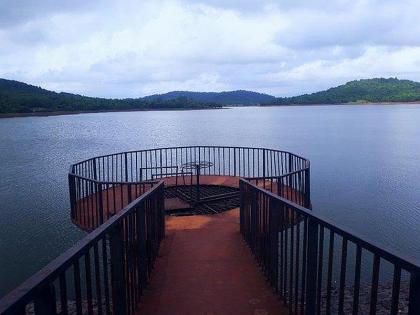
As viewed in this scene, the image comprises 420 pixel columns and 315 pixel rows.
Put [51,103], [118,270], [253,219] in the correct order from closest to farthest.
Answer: [118,270]
[253,219]
[51,103]

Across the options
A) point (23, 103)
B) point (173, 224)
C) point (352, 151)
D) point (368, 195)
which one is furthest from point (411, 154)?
point (23, 103)

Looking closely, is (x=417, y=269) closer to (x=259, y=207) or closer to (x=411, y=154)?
(x=259, y=207)

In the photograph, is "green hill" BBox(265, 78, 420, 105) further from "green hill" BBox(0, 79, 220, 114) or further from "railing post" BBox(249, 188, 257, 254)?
"railing post" BBox(249, 188, 257, 254)

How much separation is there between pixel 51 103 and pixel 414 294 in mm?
131149

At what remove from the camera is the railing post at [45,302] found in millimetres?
1822

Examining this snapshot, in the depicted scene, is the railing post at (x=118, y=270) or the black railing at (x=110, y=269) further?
the railing post at (x=118, y=270)

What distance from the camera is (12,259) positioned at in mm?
12320

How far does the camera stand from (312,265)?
3.35 m

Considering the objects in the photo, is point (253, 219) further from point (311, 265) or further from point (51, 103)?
point (51, 103)

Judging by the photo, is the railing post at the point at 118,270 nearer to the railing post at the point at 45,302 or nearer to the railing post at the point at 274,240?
the railing post at the point at 45,302

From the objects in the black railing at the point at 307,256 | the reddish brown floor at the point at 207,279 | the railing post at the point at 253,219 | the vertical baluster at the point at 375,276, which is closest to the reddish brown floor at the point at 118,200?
the reddish brown floor at the point at 207,279

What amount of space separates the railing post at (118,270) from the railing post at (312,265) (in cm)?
154

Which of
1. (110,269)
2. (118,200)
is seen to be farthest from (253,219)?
(118,200)

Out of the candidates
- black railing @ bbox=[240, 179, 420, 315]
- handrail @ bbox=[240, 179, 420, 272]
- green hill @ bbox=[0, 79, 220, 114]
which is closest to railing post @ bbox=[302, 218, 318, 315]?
black railing @ bbox=[240, 179, 420, 315]
